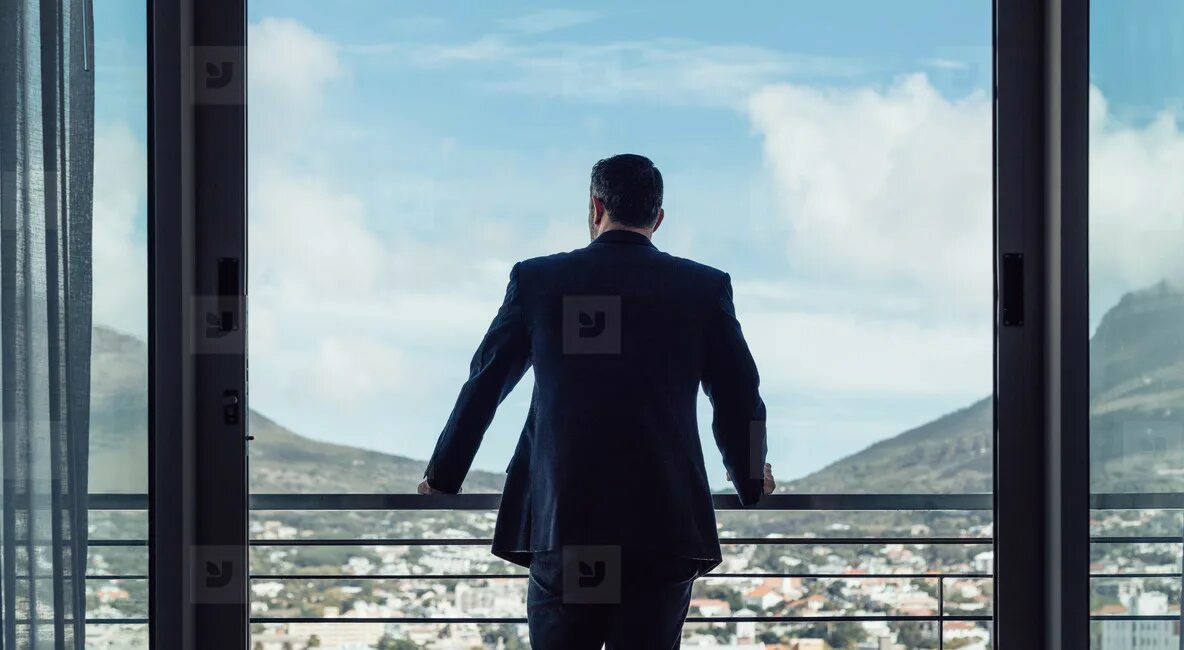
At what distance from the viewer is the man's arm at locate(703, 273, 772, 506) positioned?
1.69m

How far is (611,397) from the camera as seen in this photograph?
1.62m

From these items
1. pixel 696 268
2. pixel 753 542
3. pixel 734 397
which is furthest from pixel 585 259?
pixel 753 542

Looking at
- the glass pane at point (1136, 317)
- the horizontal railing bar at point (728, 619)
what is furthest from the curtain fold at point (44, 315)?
the glass pane at point (1136, 317)

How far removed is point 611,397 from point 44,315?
3.03 ft

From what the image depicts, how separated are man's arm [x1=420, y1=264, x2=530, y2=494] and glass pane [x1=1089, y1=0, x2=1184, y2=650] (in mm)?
1196

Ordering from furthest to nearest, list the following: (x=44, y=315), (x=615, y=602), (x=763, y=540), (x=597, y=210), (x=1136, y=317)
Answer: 1. (x=763, y=540)
2. (x=1136, y=317)
3. (x=597, y=210)
4. (x=615, y=602)
5. (x=44, y=315)

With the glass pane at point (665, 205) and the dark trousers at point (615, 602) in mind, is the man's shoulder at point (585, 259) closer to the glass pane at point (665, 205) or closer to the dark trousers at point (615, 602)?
the glass pane at point (665, 205)

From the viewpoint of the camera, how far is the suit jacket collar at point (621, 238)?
1688mm

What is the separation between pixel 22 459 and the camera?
4.86 feet

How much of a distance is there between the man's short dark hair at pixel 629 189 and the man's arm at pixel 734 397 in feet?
0.61

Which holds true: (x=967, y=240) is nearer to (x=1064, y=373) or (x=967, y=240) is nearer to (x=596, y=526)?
(x=1064, y=373)

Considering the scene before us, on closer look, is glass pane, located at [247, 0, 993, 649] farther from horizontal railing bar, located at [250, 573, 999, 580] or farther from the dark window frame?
horizontal railing bar, located at [250, 573, 999, 580]

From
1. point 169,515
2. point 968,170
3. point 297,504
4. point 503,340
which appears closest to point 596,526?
point 503,340

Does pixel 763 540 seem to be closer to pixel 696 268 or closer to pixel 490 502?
pixel 490 502
